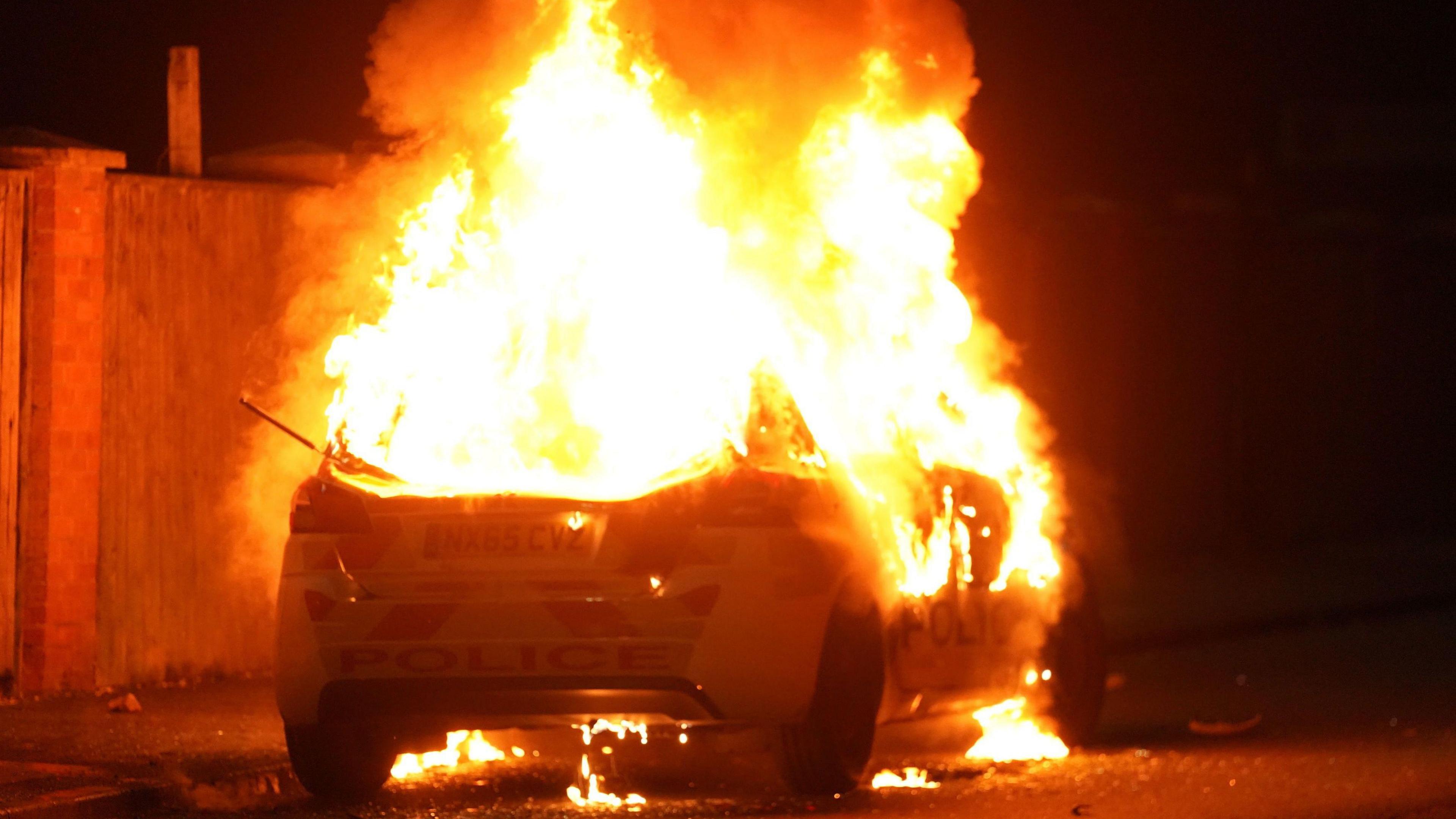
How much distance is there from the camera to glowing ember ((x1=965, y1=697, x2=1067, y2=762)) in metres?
10.5

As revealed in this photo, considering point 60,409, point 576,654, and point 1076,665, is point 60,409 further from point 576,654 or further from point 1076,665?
point 1076,665

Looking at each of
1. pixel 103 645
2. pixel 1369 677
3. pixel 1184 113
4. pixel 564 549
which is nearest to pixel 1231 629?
pixel 1369 677

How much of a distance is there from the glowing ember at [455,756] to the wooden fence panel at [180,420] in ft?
8.85

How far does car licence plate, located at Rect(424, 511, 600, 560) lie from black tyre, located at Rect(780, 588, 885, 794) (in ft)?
3.00

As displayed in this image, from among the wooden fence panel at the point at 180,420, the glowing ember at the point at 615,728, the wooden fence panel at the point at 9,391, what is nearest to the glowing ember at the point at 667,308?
the glowing ember at the point at 615,728

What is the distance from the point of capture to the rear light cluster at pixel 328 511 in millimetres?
8680

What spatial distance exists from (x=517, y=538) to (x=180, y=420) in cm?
462

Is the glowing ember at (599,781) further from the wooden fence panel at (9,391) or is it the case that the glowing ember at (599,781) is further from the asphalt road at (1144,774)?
the wooden fence panel at (9,391)

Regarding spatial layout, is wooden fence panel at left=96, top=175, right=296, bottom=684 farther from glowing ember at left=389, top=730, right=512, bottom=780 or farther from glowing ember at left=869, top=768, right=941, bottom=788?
glowing ember at left=869, top=768, right=941, bottom=788

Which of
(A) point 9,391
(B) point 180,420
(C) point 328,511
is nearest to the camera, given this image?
(C) point 328,511

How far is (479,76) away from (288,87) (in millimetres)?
14129

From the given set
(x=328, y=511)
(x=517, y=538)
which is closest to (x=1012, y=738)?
(x=517, y=538)

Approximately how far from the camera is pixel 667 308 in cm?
941

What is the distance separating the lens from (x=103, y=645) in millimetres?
12242
